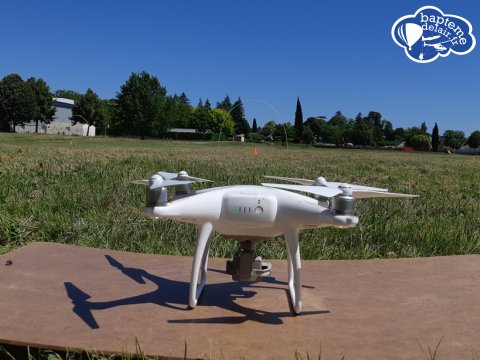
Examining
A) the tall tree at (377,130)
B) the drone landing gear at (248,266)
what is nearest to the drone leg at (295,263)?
the drone landing gear at (248,266)

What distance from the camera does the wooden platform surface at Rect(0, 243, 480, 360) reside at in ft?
5.17

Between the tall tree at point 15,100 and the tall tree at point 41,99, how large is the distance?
103 cm

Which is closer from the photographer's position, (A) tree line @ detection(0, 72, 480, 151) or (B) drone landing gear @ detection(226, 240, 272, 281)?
(B) drone landing gear @ detection(226, 240, 272, 281)

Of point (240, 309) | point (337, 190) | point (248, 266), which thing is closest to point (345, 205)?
point (337, 190)

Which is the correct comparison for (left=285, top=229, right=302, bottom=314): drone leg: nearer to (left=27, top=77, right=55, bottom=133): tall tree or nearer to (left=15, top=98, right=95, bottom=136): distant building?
(left=27, top=77, right=55, bottom=133): tall tree

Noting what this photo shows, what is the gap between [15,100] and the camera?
66.5 metres

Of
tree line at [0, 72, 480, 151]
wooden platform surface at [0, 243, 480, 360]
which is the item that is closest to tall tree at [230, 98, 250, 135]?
tree line at [0, 72, 480, 151]

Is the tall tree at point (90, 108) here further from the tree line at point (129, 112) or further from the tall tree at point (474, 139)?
the tall tree at point (474, 139)

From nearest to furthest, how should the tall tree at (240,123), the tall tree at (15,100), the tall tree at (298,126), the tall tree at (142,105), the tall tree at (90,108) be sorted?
1. the tall tree at (298,126)
2. the tall tree at (15,100)
3. the tall tree at (142,105)
4. the tall tree at (90,108)
5. the tall tree at (240,123)

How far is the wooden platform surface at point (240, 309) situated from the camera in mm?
1575

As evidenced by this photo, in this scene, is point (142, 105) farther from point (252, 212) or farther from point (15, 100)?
point (252, 212)

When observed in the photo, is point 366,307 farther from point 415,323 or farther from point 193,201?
point 193,201

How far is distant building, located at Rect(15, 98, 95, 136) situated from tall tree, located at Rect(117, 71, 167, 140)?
50.0 ft

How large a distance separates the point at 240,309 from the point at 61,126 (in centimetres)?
9197
